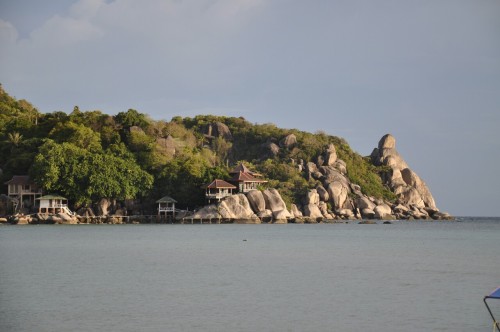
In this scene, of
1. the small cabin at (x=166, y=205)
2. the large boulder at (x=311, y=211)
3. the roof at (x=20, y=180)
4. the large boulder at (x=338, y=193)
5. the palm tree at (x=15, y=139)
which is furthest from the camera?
the large boulder at (x=338, y=193)

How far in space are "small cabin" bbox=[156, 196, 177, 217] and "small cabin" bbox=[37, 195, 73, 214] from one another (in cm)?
929

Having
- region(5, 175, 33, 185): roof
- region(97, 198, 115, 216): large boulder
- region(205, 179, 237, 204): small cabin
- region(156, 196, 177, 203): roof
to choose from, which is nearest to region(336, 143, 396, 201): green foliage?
region(205, 179, 237, 204): small cabin

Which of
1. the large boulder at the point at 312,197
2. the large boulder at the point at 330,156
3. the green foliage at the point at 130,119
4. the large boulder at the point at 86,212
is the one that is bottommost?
the large boulder at the point at 86,212

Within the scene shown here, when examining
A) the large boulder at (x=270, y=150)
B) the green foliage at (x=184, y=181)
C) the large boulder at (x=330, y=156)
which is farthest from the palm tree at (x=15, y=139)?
the large boulder at (x=330, y=156)

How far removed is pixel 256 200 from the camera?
6906 cm

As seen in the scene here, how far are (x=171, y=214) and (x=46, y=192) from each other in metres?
13.2

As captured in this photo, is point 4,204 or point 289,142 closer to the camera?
point 4,204

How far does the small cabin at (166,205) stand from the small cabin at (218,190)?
→ 3.72 m

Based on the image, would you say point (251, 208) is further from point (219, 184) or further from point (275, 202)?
point (219, 184)

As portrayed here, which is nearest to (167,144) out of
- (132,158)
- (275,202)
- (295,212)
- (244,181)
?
(132,158)

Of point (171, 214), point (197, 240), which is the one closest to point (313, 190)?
point (171, 214)

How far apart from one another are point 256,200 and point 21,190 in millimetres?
24313

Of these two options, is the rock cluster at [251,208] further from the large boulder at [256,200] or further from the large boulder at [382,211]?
the large boulder at [382,211]

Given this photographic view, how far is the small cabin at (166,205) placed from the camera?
68.2 metres
